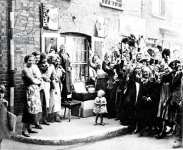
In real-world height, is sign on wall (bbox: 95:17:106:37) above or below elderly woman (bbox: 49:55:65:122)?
above

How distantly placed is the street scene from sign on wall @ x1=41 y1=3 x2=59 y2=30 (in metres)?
0.02

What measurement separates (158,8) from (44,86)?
229cm

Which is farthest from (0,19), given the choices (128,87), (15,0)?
(128,87)

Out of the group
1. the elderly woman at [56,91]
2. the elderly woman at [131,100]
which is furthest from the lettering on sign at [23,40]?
the elderly woman at [131,100]

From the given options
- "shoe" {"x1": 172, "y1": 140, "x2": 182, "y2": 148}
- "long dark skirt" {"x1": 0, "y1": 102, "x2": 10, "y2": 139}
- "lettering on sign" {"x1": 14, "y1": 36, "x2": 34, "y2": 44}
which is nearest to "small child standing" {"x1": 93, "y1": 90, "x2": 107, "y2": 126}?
"shoe" {"x1": 172, "y1": 140, "x2": 182, "y2": 148}

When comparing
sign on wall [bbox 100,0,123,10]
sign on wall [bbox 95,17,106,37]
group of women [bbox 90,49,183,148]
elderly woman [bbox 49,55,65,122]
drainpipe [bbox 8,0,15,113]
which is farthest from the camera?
sign on wall [bbox 95,17,106,37]

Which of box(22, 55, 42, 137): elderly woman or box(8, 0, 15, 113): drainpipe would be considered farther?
box(22, 55, 42, 137): elderly woman

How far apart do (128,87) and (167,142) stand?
3.76ft

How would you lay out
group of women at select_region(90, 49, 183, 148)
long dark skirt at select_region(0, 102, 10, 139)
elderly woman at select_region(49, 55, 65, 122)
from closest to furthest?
long dark skirt at select_region(0, 102, 10, 139) < group of women at select_region(90, 49, 183, 148) < elderly woman at select_region(49, 55, 65, 122)

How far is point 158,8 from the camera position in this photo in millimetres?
5785

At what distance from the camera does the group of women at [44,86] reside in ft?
16.3

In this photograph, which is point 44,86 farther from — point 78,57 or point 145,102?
point 145,102

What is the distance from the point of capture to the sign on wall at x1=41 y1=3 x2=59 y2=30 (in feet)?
19.1

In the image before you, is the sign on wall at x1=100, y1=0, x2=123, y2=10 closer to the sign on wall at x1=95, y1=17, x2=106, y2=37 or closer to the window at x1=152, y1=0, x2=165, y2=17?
the sign on wall at x1=95, y1=17, x2=106, y2=37
